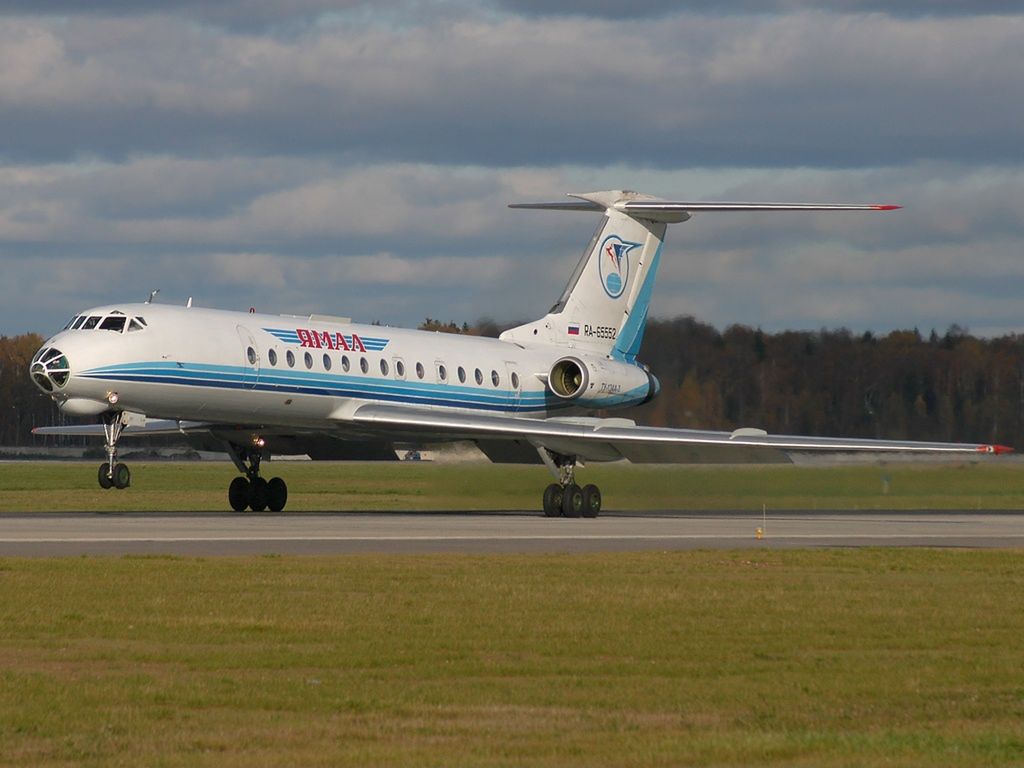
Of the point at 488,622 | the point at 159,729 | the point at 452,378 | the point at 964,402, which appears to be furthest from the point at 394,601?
the point at 964,402

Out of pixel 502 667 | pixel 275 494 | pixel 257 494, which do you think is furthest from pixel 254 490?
pixel 502 667

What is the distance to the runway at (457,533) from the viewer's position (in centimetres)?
2080

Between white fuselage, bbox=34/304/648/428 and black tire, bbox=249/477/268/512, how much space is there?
2.75 meters

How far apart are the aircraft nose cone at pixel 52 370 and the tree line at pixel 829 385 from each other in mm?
11754

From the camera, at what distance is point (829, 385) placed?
118 ft

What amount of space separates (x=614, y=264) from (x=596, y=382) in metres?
3.25

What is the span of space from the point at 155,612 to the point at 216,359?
1571 cm

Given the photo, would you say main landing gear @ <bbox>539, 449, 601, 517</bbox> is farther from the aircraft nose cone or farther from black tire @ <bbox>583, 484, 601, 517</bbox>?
the aircraft nose cone

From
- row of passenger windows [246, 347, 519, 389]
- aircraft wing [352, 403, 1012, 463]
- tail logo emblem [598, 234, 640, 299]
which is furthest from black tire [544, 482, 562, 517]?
tail logo emblem [598, 234, 640, 299]

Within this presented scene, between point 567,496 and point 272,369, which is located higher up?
point 272,369

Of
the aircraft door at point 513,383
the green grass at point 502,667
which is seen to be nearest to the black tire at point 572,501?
the aircraft door at point 513,383

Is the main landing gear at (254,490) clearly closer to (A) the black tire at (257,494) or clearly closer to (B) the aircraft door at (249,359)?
(A) the black tire at (257,494)

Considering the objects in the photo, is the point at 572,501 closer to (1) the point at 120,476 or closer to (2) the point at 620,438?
(2) the point at 620,438

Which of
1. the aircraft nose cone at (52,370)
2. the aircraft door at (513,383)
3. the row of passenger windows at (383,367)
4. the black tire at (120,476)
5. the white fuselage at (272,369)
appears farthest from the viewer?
the aircraft door at (513,383)
